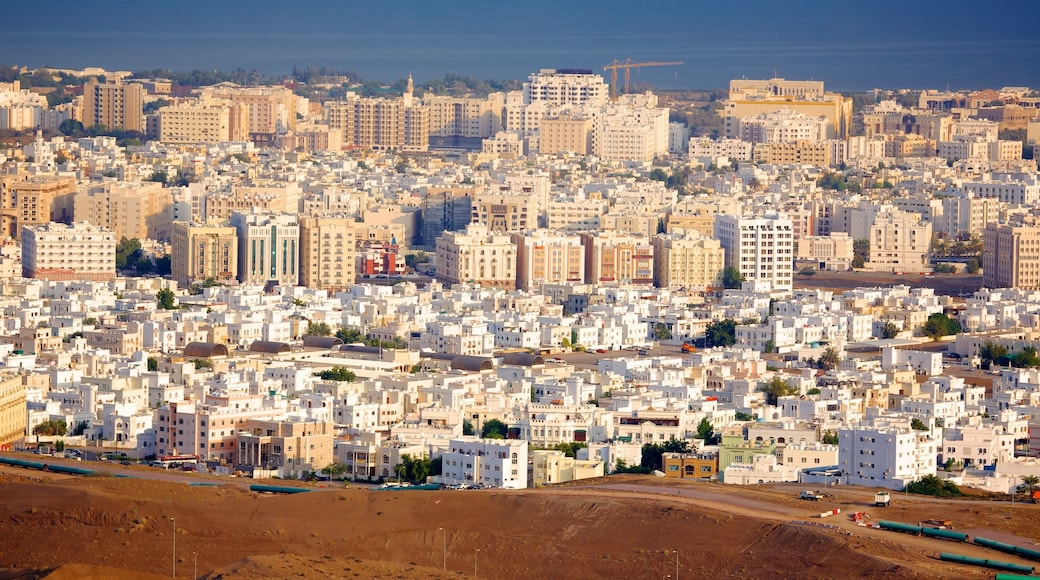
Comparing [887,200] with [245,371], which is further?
[887,200]

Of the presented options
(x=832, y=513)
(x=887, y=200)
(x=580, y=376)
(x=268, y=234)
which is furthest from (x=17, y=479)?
(x=887, y=200)

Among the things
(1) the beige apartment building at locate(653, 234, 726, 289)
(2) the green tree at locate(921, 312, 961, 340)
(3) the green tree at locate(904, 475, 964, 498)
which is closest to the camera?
(3) the green tree at locate(904, 475, 964, 498)

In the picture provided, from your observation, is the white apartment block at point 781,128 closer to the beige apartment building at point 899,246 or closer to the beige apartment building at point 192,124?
the beige apartment building at point 192,124

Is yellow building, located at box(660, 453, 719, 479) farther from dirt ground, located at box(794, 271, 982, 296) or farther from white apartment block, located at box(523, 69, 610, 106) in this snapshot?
white apartment block, located at box(523, 69, 610, 106)

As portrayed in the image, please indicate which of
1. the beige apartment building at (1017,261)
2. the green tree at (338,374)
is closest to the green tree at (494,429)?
the green tree at (338,374)

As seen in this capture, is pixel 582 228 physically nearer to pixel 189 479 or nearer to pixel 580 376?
pixel 580 376

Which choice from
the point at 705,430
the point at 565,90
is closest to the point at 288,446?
the point at 705,430

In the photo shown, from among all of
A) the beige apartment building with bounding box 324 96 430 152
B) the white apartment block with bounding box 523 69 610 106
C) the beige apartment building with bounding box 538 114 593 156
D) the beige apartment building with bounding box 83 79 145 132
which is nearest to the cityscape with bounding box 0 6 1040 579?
the beige apartment building with bounding box 538 114 593 156
